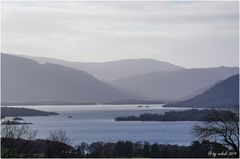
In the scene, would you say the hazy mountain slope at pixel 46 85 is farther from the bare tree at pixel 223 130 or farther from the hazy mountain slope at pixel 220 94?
the bare tree at pixel 223 130

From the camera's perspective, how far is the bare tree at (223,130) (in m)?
11.3

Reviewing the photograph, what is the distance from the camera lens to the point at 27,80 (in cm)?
17950

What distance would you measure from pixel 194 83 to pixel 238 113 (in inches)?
7400

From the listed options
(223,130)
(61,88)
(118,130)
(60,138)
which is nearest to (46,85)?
(61,88)

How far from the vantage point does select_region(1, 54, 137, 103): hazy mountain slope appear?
164 m

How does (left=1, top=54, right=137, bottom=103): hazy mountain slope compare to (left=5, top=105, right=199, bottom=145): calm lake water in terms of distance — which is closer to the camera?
(left=5, top=105, right=199, bottom=145): calm lake water

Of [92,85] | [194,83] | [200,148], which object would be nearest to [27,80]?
[92,85]

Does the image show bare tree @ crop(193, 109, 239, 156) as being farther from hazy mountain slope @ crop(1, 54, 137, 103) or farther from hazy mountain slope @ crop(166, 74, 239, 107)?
hazy mountain slope @ crop(1, 54, 137, 103)

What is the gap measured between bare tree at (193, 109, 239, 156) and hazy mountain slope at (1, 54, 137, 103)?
14100 centimetres

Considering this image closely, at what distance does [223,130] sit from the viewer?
1132 centimetres

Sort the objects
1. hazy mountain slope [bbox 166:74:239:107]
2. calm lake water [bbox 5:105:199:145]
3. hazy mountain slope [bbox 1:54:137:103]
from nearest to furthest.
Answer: calm lake water [bbox 5:105:199:145] < hazy mountain slope [bbox 166:74:239:107] < hazy mountain slope [bbox 1:54:137:103]

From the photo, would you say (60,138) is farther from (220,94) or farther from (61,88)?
(61,88)

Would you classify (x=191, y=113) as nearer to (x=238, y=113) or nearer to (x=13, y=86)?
(x=238, y=113)

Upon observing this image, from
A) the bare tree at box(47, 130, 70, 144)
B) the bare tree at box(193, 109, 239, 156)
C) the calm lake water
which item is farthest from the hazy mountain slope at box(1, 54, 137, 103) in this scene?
the bare tree at box(193, 109, 239, 156)
